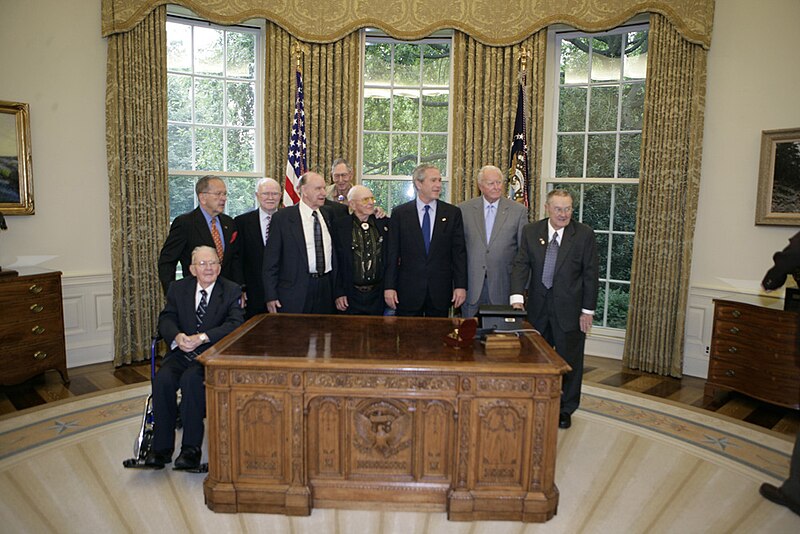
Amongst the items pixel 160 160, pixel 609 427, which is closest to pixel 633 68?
pixel 609 427

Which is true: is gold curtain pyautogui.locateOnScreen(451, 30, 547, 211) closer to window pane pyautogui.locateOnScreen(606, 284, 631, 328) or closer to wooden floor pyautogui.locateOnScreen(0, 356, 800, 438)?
window pane pyautogui.locateOnScreen(606, 284, 631, 328)

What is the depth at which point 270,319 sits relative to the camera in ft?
11.6

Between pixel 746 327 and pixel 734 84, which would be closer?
pixel 746 327

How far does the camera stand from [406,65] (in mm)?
6238

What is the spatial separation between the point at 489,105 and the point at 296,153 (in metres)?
1.99

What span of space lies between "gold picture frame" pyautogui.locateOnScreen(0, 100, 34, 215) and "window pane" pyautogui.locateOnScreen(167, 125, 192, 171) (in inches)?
50.3

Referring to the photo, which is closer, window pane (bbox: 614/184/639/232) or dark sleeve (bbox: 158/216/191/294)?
dark sleeve (bbox: 158/216/191/294)

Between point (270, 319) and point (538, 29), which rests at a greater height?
point (538, 29)

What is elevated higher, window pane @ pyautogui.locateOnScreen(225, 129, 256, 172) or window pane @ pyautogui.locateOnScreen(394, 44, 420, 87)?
window pane @ pyautogui.locateOnScreen(394, 44, 420, 87)

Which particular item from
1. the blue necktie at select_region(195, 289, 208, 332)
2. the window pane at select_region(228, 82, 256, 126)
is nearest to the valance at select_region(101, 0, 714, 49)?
the window pane at select_region(228, 82, 256, 126)

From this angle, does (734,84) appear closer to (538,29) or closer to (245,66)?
(538,29)

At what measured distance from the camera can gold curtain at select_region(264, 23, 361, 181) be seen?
5781mm

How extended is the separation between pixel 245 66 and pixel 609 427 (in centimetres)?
488

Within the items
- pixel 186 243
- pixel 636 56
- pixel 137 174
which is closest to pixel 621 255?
pixel 636 56
